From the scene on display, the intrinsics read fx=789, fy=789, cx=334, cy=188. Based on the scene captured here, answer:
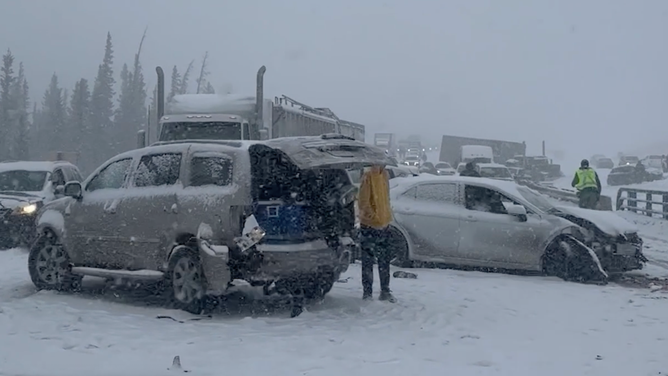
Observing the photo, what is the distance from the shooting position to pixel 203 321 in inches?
321

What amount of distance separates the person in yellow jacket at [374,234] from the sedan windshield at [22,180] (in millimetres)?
8463

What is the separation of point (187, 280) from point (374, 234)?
2273 millimetres

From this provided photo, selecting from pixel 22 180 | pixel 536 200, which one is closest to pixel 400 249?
pixel 536 200

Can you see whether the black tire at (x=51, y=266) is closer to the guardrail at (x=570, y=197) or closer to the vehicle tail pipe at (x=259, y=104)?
the vehicle tail pipe at (x=259, y=104)

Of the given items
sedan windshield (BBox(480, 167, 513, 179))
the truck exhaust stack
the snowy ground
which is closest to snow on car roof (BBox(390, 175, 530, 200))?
the snowy ground

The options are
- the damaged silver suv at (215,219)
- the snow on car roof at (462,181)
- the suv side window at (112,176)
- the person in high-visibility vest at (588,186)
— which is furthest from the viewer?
the person in high-visibility vest at (588,186)

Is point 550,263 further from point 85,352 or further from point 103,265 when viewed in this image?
point 85,352

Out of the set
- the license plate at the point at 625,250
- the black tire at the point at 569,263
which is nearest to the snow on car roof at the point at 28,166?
the black tire at the point at 569,263

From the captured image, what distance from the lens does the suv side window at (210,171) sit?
843 cm

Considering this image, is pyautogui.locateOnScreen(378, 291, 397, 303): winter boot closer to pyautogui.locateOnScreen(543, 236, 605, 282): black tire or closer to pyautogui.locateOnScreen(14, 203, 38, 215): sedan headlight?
pyautogui.locateOnScreen(543, 236, 605, 282): black tire

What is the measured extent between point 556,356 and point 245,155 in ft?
12.3

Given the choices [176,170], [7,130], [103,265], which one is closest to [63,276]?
[103,265]

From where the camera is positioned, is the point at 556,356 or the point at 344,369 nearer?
the point at 344,369

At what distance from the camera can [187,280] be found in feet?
27.7
